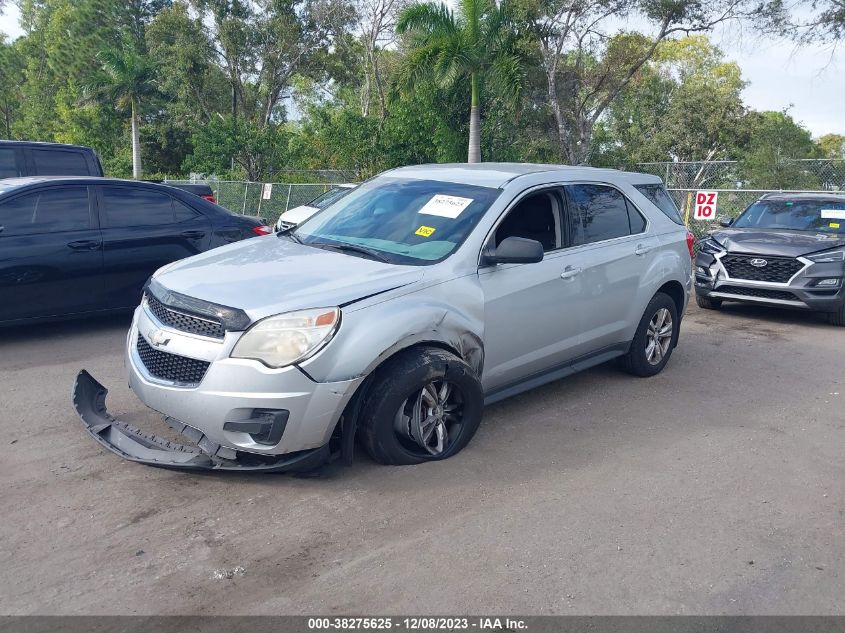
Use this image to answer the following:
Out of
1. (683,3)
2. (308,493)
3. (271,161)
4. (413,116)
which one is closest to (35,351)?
(308,493)

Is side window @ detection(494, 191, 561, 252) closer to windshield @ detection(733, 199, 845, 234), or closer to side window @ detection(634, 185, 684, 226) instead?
side window @ detection(634, 185, 684, 226)

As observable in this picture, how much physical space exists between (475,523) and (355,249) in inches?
77.1

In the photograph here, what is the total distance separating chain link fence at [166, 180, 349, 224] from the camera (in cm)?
2292

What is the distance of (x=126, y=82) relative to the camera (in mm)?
33094

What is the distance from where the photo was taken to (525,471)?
15.1ft

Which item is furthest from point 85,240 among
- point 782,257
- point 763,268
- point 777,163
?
point 777,163

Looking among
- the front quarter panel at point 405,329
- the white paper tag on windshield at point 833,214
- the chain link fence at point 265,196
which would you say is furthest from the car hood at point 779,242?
the chain link fence at point 265,196

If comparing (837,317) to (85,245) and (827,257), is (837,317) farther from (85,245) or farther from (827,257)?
(85,245)

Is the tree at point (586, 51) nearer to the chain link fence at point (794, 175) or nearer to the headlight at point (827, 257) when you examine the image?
the chain link fence at point (794, 175)

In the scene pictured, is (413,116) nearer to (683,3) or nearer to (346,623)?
(683,3)

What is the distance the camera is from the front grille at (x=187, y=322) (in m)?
4.02

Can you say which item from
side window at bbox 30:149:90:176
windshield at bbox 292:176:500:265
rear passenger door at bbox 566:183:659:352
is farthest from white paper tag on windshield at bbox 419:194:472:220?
side window at bbox 30:149:90:176

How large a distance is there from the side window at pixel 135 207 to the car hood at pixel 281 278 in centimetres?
307

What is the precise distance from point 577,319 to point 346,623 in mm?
3136
